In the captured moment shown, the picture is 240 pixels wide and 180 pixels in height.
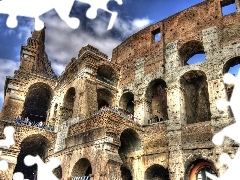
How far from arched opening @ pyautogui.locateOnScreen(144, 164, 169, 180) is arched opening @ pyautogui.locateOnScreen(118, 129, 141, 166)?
1478 millimetres

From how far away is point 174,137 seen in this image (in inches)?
538

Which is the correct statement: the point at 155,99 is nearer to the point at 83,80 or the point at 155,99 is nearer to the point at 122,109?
the point at 122,109

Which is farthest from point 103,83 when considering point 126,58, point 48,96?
point 48,96

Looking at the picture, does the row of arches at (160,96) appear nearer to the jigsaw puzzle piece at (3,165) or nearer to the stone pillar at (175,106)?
the stone pillar at (175,106)

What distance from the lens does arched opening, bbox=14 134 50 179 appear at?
1781 cm

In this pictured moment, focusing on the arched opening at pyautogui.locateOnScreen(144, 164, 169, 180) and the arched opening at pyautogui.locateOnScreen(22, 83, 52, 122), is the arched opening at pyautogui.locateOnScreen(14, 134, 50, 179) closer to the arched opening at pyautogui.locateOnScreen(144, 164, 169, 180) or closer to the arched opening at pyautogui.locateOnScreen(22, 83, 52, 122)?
the arched opening at pyautogui.locateOnScreen(22, 83, 52, 122)

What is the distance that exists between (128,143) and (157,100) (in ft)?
16.1

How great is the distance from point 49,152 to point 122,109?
614cm

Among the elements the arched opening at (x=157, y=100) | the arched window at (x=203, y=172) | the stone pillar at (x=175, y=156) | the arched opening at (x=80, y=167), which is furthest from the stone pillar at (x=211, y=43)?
the arched opening at (x=80, y=167)

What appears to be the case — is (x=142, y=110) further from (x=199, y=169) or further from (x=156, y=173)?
(x=199, y=169)

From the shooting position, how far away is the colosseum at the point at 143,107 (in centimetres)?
1268

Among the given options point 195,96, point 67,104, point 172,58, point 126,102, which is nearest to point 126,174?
point 126,102

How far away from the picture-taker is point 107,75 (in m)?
19.5

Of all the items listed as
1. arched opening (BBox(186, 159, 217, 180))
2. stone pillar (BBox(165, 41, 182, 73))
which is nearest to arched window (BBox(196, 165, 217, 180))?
arched opening (BBox(186, 159, 217, 180))
